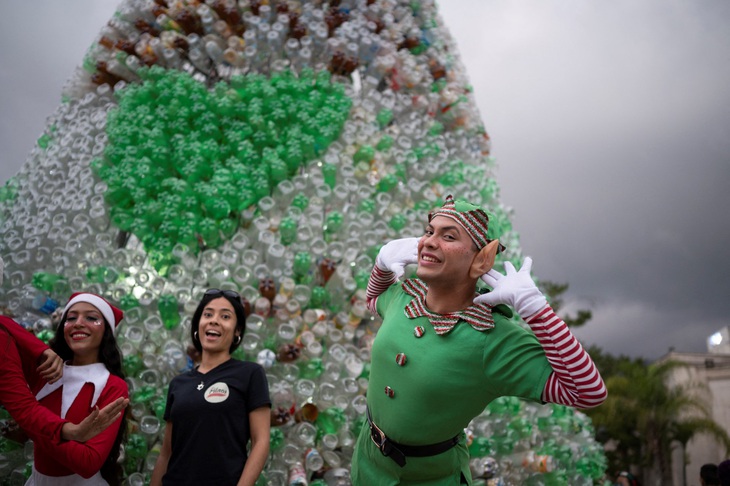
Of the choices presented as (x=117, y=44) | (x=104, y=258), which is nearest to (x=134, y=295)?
(x=104, y=258)

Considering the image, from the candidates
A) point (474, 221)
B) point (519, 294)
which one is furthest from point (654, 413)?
point (519, 294)

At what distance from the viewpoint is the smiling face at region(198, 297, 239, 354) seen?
221 cm

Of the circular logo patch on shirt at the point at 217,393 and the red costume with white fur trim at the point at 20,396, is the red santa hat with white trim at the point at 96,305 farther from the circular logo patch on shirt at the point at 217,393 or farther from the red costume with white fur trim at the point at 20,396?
the circular logo patch on shirt at the point at 217,393

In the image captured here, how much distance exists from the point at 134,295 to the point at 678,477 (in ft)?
65.2

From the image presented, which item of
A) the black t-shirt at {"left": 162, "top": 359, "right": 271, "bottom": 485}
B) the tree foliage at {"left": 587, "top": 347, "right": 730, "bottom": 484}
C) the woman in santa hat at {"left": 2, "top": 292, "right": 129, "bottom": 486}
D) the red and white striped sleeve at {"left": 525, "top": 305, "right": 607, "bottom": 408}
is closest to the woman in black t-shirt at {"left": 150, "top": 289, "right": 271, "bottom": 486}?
the black t-shirt at {"left": 162, "top": 359, "right": 271, "bottom": 485}

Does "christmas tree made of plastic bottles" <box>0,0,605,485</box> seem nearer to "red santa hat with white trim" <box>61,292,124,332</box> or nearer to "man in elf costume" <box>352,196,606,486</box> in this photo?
"red santa hat with white trim" <box>61,292,124,332</box>

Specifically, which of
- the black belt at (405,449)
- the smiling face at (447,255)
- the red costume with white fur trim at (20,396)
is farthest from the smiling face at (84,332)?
the smiling face at (447,255)

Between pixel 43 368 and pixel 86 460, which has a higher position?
pixel 43 368

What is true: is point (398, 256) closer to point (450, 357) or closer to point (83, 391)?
point (450, 357)

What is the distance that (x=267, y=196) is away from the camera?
3.20 meters

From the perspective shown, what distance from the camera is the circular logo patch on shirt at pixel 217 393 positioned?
206 centimetres

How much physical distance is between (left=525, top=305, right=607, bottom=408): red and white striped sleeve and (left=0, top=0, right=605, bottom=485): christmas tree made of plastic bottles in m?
1.38

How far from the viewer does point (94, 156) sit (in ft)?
11.8

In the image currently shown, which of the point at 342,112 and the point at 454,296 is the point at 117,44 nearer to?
the point at 342,112
